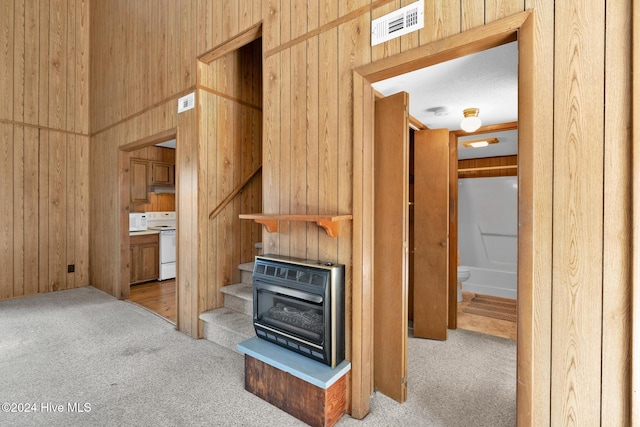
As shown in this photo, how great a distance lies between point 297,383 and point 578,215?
1.61 meters

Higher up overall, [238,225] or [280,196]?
[280,196]

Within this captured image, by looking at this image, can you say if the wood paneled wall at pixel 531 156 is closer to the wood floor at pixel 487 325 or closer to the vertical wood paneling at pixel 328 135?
the vertical wood paneling at pixel 328 135

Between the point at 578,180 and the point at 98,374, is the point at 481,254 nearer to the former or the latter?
the point at 578,180

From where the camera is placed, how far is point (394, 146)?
2.07 m

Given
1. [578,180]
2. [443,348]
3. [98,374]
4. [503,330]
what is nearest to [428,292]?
[443,348]

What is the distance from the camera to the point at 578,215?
126 cm

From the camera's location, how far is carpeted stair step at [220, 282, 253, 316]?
2897mm

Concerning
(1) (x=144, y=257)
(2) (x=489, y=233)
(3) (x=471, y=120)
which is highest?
(3) (x=471, y=120)

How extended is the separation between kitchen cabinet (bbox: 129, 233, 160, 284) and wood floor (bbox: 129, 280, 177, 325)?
5.4 inches

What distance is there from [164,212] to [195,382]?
407 cm

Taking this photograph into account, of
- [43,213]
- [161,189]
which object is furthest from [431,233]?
[43,213]

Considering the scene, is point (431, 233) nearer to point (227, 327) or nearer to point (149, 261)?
point (227, 327)

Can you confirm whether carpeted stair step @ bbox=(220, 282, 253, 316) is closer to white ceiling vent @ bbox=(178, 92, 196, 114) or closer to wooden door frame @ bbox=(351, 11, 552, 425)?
white ceiling vent @ bbox=(178, 92, 196, 114)

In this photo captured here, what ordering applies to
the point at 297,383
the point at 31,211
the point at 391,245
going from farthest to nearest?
the point at 31,211, the point at 391,245, the point at 297,383
